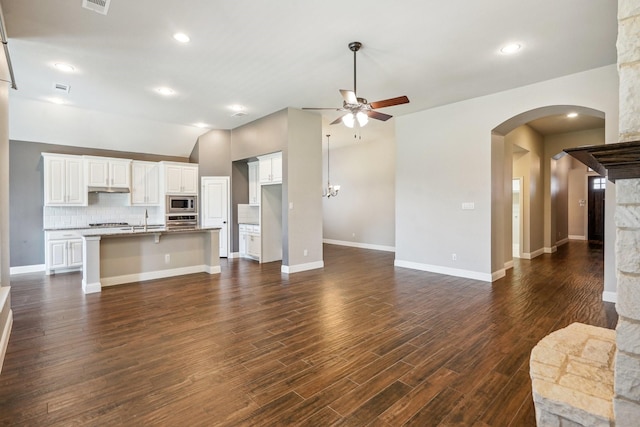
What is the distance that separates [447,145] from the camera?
225 inches

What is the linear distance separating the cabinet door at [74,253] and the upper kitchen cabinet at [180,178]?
2032 millimetres

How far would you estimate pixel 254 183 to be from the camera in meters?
7.80

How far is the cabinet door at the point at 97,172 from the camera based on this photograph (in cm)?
673

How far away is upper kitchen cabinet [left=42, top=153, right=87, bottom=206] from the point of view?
20.8 feet

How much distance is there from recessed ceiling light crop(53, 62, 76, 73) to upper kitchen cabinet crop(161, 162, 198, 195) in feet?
10.5

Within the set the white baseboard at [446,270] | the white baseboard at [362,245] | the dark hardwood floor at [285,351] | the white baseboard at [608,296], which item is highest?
the white baseboard at [362,245]

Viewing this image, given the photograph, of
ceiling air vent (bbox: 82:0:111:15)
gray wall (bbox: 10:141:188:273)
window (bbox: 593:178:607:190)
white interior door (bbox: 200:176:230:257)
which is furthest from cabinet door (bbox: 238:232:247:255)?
window (bbox: 593:178:607:190)

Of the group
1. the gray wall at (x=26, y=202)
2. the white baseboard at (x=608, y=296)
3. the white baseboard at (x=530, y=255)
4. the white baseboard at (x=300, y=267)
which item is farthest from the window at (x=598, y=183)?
the gray wall at (x=26, y=202)

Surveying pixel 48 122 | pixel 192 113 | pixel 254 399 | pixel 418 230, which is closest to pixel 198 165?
pixel 192 113

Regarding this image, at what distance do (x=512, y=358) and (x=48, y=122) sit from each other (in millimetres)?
8457

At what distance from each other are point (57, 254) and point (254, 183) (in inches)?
166

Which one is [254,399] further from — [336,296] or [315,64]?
[315,64]

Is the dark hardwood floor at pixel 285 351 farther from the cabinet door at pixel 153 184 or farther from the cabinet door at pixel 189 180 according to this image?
the cabinet door at pixel 189 180

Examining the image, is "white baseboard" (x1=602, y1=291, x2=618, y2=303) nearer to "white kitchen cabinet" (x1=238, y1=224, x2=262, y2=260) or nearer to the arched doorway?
the arched doorway
